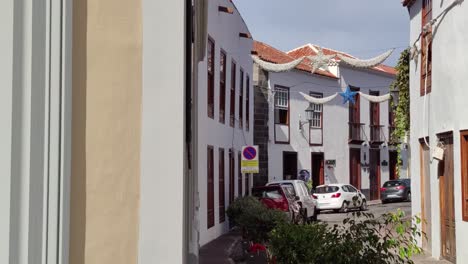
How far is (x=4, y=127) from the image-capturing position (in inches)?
71.3

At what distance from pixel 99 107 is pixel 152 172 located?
0.29 m

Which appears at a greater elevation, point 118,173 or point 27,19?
point 27,19

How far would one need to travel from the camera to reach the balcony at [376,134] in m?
40.1

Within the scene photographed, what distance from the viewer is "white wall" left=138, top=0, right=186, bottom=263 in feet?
7.34

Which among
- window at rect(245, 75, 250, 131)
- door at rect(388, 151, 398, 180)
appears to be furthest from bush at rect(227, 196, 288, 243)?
door at rect(388, 151, 398, 180)

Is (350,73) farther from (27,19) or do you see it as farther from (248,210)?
(27,19)

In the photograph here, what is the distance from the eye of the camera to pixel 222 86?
2047 cm

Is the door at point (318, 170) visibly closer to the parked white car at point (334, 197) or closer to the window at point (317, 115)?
the window at point (317, 115)

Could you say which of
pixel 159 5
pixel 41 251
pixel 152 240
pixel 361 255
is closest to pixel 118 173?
pixel 152 240

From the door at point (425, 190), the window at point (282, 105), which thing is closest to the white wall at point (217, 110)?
the door at point (425, 190)

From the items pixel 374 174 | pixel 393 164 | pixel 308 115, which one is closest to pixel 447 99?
pixel 308 115

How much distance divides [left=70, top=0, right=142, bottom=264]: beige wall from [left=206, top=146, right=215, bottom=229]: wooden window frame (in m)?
15.2

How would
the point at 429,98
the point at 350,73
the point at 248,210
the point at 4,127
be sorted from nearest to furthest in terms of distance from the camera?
the point at 4,127
the point at 429,98
the point at 248,210
the point at 350,73

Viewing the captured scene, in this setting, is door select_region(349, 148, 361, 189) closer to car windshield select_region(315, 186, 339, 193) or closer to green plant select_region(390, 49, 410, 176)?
car windshield select_region(315, 186, 339, 193)
